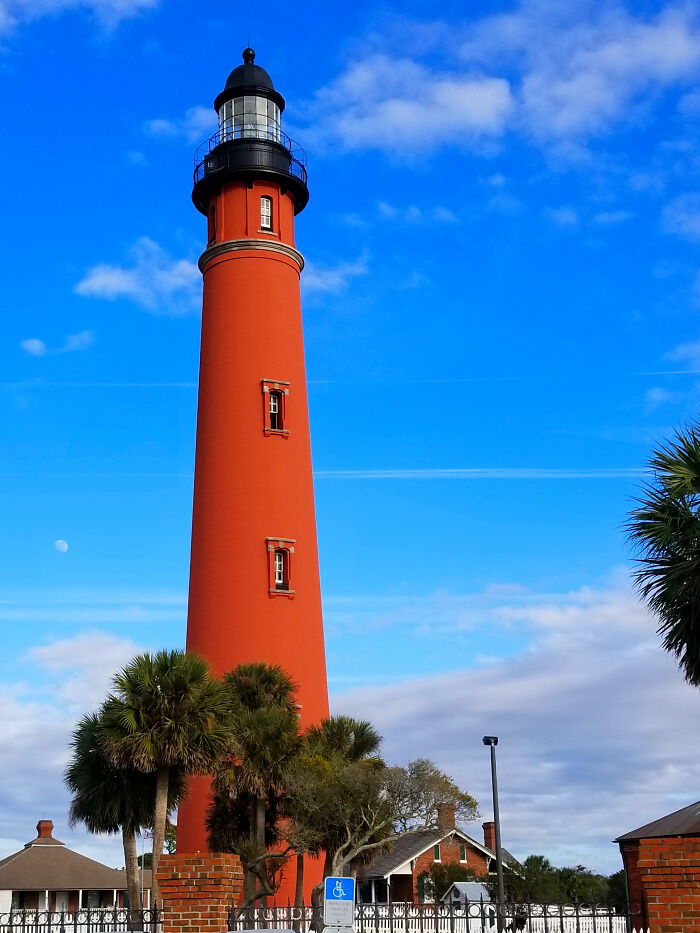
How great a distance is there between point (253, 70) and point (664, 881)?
119ft

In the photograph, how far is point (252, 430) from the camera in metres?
36.8

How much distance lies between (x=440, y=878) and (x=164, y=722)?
93.5 feet

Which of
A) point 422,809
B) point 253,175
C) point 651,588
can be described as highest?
point 253,175

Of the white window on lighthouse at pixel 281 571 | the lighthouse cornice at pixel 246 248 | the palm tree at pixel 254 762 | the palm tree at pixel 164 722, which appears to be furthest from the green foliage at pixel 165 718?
the lighthouse cornice at pixel 246 248

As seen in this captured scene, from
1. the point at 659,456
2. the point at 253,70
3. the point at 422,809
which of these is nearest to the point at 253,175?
the point at 253,70

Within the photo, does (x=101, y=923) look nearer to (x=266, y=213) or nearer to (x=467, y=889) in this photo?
(x=266, y=213)

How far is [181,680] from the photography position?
27578 millimetres

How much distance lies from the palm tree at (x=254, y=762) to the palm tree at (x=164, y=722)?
2.31 meters

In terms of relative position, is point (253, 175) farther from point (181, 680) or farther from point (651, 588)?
point (651, 588)

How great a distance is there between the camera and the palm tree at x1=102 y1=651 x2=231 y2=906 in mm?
26859

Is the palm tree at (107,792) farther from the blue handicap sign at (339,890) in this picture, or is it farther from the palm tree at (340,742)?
the blue handicap sign at (339,890)

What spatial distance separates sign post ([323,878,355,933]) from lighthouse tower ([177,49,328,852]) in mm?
24292

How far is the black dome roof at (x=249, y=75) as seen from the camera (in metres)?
41.5

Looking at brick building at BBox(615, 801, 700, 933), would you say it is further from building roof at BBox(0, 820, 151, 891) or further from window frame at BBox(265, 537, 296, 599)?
building roof at BBox(0, 820, 151, 891)
